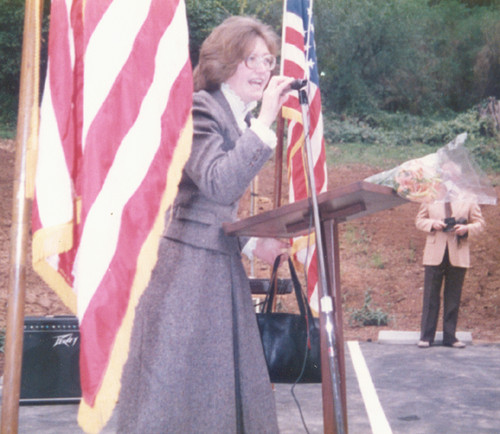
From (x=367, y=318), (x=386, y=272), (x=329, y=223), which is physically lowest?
(x=367, y=318)

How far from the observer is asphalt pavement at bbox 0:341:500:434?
436 centimetres

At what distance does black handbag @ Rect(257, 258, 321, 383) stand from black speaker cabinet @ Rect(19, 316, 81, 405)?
7.75 ft

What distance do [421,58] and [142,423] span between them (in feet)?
73.0

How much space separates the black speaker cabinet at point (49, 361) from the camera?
4.62 metres

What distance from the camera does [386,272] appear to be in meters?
14.0

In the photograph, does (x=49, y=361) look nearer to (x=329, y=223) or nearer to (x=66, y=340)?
(x=66, y=340)

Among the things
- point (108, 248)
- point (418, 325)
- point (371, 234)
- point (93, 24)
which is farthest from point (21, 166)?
point (371, 234)

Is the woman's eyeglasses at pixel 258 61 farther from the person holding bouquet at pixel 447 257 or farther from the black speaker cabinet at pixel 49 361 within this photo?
the person holding bouquet at pixel 447 257

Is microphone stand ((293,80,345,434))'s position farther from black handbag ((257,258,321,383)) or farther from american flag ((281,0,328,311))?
american flag ((281,0,328,311))

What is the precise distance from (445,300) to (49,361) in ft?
15.2

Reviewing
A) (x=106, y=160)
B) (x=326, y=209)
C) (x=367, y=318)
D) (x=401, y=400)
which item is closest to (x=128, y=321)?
(x=106, y=160)

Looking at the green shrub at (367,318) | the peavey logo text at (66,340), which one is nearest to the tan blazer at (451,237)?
the green shrub at (367,318)

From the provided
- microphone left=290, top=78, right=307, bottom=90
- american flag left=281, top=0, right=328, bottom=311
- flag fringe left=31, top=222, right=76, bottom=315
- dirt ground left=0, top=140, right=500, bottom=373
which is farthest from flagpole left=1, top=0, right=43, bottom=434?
dirt ground left=0, top=140, right=500, bottom=373

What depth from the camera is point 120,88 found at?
6.36 feet
